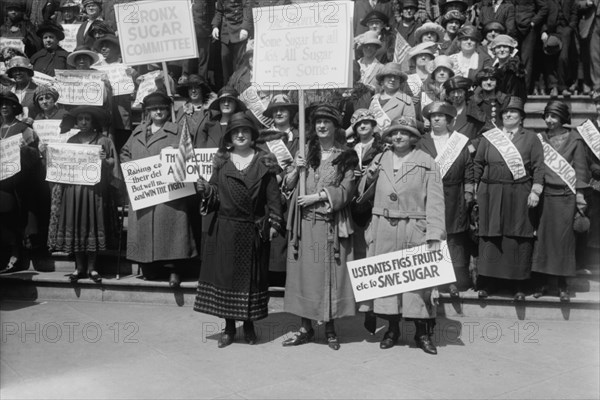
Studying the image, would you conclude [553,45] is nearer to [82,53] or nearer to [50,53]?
[82,53]

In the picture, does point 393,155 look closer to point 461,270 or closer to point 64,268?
point 461,270

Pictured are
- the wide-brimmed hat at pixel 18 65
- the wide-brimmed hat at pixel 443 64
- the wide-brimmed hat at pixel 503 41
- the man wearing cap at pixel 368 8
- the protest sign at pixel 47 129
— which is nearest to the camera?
the protest sign at pixel 47 129

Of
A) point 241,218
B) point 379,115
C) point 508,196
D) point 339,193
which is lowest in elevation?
point 241,218

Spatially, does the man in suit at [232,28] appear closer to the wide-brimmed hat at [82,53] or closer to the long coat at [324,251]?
the wide-brimmed hat at [82,53]

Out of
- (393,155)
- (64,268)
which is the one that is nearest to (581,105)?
(393,155)

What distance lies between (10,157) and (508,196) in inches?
232

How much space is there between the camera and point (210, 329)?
24.7 feet

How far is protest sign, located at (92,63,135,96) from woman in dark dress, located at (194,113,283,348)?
3412mm

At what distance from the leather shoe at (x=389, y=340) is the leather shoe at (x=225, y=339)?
1446 mm

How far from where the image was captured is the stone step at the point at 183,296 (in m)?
7.91

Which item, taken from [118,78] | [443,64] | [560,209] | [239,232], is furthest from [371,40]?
[239,232]

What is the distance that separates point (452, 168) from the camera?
7.81 m

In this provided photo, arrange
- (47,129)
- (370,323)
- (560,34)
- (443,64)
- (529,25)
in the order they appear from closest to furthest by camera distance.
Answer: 1. (370,323)
2. (47,129)
3. (443,64)
4. (529,25)
5. (560,34)

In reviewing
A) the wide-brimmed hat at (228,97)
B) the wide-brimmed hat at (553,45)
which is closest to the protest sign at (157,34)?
the wide-brimmed hat at (228,97)
